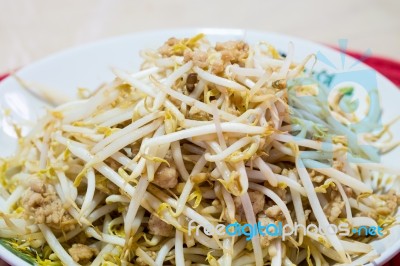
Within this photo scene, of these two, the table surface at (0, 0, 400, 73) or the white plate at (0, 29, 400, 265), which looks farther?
the table surface at (0, 0, 400, 73)

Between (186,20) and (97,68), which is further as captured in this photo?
(186,20)

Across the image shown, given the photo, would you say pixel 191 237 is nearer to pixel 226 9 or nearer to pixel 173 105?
pixel 173 105

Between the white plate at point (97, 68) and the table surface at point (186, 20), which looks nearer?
the white plate at point (97, 68)

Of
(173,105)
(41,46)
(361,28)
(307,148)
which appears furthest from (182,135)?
(361,28)
